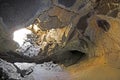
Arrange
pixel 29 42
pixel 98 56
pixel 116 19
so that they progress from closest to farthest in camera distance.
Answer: pixel 116 19 → pixel 98 56 → pixel 29 42

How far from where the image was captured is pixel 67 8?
8.40 meters

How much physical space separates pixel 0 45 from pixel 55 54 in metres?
1.77

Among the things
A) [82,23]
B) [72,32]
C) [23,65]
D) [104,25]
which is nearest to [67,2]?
[82,23]

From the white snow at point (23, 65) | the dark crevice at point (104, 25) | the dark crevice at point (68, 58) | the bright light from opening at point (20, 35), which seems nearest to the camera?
the white snow at point (23, 65)

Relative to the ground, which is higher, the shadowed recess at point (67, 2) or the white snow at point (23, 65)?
the shadowed recess at point (67, 2)

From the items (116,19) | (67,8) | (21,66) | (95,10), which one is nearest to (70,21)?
(67,8)

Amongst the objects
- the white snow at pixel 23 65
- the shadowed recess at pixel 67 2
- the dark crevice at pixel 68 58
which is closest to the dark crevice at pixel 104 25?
the shadowed recess at pixel 67 2

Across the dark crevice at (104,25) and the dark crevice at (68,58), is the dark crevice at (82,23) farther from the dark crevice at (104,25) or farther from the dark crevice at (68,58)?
the dark crevice at (68,58)

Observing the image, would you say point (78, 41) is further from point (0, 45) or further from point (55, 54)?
point (0, 45)

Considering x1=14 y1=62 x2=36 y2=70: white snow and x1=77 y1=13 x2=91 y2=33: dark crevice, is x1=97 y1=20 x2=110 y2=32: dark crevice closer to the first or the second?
x1=77 y1=13 x2=91 y2=33: dark crevice

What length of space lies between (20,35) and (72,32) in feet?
6.72

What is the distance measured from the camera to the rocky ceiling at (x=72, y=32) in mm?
7754

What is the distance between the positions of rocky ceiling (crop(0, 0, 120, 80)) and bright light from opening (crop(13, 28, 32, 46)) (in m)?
0.22

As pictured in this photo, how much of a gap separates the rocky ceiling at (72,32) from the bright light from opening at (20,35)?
0.22 metres
